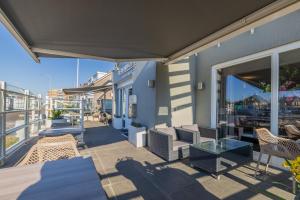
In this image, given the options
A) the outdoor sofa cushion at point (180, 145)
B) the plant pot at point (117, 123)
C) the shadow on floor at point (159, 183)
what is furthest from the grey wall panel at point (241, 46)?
the plant pot at point (117, 123)

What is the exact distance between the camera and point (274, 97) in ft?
14.4

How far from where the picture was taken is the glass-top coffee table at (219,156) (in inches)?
144

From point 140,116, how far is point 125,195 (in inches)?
166

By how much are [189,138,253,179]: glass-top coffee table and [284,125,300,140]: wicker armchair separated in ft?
2.96

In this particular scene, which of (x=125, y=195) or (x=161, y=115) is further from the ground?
(x=161, y=115)

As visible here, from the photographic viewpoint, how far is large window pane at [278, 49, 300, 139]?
4.07 metres

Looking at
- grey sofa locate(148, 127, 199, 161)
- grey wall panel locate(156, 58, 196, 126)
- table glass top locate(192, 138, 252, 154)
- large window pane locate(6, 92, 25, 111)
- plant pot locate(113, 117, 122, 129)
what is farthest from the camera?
plant pot locate(113, 117, 122, 129)

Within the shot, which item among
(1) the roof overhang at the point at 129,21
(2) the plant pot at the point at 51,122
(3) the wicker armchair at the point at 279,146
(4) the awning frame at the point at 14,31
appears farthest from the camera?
(2) the plant pot at the point at 51,122

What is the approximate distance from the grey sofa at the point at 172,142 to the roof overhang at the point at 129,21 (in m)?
2.48

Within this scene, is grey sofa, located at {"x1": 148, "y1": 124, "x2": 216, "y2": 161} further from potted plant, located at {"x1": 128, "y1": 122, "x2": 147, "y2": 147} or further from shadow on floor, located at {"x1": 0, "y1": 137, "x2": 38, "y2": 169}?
shadow on floor, located at {"x1": 0, "y1": 137, "x2": 38, "y2": 169}

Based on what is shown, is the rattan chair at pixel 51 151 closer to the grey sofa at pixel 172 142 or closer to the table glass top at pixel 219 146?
the grey sofa at pixel 172 142

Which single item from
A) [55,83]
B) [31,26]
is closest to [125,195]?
[31,26]

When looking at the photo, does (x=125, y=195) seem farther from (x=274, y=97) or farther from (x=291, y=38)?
(x=291, y=38)

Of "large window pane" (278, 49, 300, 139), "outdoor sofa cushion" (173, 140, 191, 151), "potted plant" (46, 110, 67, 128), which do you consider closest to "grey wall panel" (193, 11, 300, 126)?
"large window pane" (278, 49, 300, 139)
